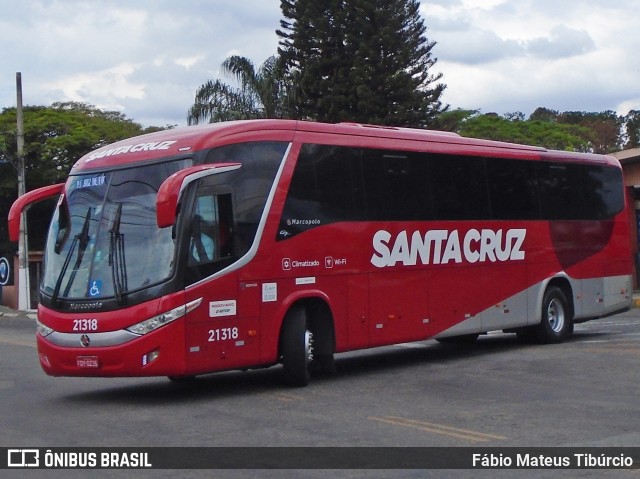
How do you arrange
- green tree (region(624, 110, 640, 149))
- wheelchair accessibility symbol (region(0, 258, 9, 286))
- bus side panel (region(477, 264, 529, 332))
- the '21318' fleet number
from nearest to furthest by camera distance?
the '21318' fleet number → bus side panel (region(477, 264, 529, 332)) → wheelchair accessibility symbol (region(0, 258, 9, 286)) → green tree (region(624, 110, 640, 149))

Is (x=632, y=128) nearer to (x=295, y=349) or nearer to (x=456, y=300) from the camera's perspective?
(x=456, y=300)

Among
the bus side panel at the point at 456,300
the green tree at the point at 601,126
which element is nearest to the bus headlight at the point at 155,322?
the bus side panel at the point at 456,300

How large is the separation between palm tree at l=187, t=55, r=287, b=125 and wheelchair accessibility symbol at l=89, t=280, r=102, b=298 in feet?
99.6

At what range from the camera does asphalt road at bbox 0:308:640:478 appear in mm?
9742

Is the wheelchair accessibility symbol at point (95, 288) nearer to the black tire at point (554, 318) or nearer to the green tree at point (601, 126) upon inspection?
the black tire at point (554, 318)

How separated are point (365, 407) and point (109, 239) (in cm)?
368

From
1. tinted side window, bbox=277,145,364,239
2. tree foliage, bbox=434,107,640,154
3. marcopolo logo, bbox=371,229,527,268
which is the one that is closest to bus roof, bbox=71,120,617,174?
tinted side window, bbox=277,145,364,239

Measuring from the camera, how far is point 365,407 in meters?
11.8

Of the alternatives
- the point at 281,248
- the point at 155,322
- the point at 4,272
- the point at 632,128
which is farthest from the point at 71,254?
the point at 632,128

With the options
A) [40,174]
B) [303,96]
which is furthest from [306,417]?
[40,174]

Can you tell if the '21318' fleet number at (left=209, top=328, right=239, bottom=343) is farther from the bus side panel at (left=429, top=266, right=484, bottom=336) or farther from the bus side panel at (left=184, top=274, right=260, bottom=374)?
the bus side panel at (left=429, top=266, right=484, bottom=336)

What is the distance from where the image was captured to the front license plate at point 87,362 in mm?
12047

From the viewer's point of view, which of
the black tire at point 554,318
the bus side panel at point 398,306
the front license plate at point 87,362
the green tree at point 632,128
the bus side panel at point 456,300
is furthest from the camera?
the green tree at point 632,128

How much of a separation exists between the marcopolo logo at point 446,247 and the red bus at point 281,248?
1.1 inches
